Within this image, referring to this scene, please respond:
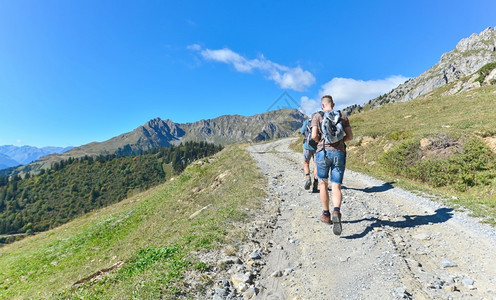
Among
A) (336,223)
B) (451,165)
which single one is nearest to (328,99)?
(336,223)

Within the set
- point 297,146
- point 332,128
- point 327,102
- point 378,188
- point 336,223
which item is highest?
point 327,102

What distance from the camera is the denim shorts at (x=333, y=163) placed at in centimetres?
679

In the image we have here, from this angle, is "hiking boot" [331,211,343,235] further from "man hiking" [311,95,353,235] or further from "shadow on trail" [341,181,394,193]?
"shadow on trail" [341,181,394,193]

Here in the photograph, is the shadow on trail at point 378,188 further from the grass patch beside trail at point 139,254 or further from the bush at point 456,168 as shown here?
the grass patch beside trail at point 139,254

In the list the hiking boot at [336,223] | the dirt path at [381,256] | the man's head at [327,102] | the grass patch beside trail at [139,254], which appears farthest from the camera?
the man's head at [327,102]

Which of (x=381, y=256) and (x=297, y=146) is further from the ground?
(x=297, y=146)

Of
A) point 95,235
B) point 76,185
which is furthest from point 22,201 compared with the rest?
point 95,235

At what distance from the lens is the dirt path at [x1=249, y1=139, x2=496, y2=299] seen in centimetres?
439

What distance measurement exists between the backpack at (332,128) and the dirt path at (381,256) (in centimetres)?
288

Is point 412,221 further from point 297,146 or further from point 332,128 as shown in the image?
point 297,146

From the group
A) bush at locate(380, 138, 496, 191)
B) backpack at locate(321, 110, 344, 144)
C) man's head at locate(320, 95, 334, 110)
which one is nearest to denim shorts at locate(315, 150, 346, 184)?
backpack at locate(321, 110, 344, 144)

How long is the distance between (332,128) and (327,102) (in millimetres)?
1001

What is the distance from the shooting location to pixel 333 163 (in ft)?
22.5

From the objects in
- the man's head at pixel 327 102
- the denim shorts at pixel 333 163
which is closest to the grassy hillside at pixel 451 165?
the denim shorts at pixel 333 163
